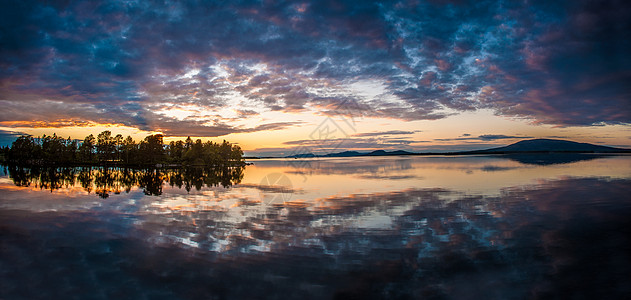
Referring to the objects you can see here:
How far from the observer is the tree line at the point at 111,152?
498 feet

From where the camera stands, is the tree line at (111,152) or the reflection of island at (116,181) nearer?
the reflection of island at (116,181)

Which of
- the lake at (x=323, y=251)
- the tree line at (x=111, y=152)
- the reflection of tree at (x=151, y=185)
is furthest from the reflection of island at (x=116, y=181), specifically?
the tree line at (x=111, y=152)

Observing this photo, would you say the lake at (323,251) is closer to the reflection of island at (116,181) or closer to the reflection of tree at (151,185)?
the reflection of tree at (151,185)

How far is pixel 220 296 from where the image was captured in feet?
31.4

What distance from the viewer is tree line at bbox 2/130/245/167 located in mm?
151875

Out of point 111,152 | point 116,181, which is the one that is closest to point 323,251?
point 116,181

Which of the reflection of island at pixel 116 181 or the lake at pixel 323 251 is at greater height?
the lake at pixel 323 251

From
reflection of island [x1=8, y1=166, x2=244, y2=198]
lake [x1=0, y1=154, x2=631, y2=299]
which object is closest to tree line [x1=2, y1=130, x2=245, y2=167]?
reflection of island [x1=8, y1=166, x2=244, y2=198]

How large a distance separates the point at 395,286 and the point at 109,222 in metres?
20.5

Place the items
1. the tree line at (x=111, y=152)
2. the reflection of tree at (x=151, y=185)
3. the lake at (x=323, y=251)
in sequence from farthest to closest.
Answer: the tree line at (x=111, y=152)
the reflection of tree at (x=151, y=185)
the lake at (x=323, y=251)

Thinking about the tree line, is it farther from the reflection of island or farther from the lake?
the lake

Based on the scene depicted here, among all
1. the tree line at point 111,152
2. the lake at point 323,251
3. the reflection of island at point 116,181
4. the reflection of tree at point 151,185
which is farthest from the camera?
the tree line at point 111,152

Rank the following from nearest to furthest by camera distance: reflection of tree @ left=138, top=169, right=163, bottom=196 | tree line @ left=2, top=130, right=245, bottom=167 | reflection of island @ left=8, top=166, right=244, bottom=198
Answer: reflection of tree @ left=138, top=169, right=163, bottom=196 < reflection of island @ left=8, top=166, right=244, bottom=198 < tree line @ left=2, top=130, right=245, bottom=167

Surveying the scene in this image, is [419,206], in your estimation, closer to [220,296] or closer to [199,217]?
[199,217]
